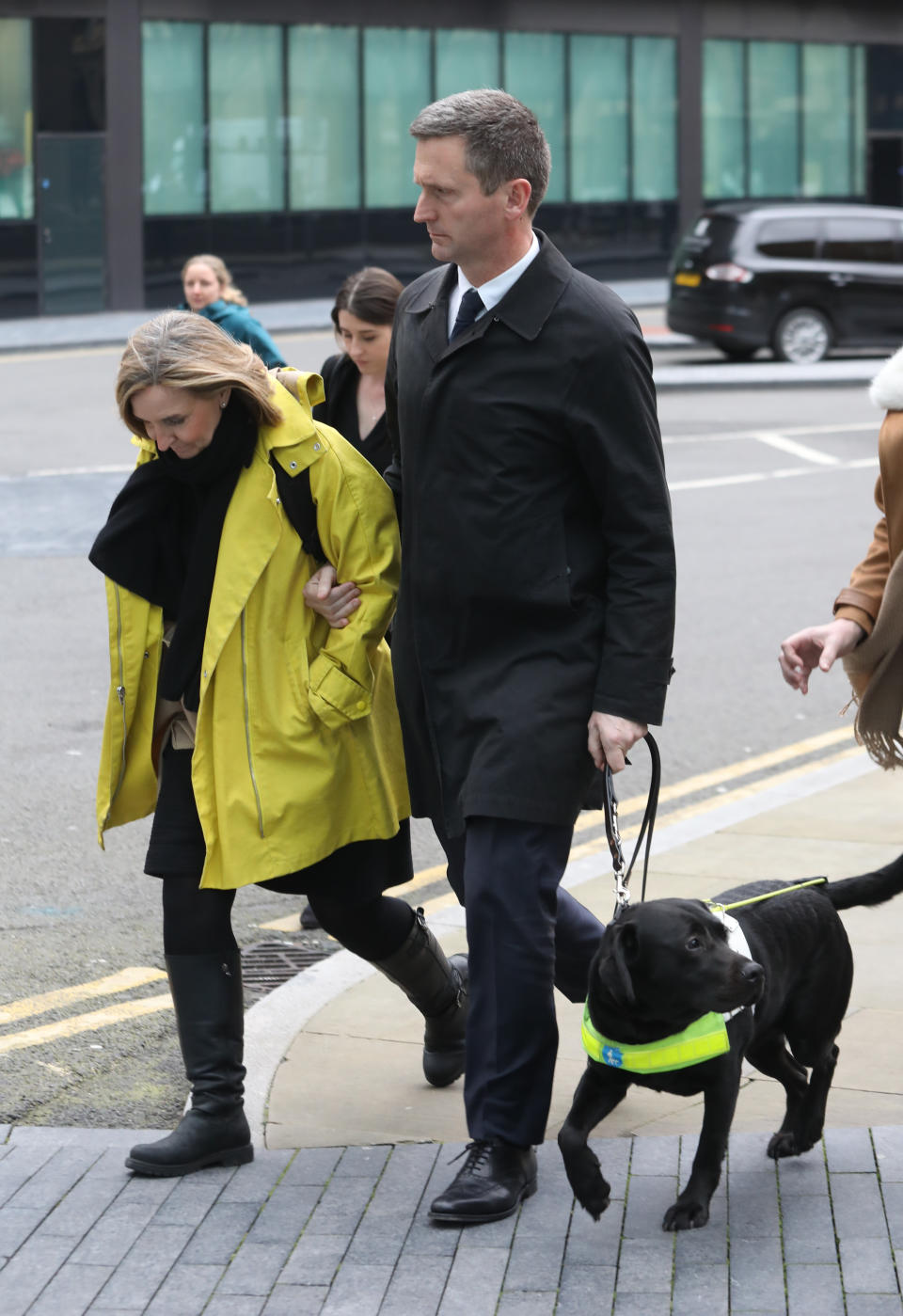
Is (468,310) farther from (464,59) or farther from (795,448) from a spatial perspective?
(464,59)

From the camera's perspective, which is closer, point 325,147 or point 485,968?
point 485,968

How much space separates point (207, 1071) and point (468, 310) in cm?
168

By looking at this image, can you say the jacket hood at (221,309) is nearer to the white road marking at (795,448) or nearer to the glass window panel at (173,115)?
the white road marking at (795,448)

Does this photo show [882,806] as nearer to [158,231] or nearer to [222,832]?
[222,832]

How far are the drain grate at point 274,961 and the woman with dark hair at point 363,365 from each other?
1.45 m

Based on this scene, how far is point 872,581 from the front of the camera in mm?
A: 4336

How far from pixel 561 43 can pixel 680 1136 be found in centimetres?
3305

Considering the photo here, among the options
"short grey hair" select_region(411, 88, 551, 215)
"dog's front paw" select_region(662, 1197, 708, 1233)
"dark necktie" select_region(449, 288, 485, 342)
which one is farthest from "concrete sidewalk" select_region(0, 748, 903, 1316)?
"short grey hair" select_region(411, 88, 551, 215)

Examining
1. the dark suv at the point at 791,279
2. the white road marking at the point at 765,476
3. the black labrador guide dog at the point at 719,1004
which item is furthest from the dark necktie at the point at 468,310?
the dark suv at the point at 791,279

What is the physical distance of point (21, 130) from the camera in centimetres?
2955

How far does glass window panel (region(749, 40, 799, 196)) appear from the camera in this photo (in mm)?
38375

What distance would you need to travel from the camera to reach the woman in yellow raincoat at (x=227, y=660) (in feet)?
13.6

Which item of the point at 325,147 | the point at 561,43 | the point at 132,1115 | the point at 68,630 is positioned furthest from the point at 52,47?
the point at 132,1115

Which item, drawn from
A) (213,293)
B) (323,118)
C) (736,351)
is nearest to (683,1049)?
(213,293)
